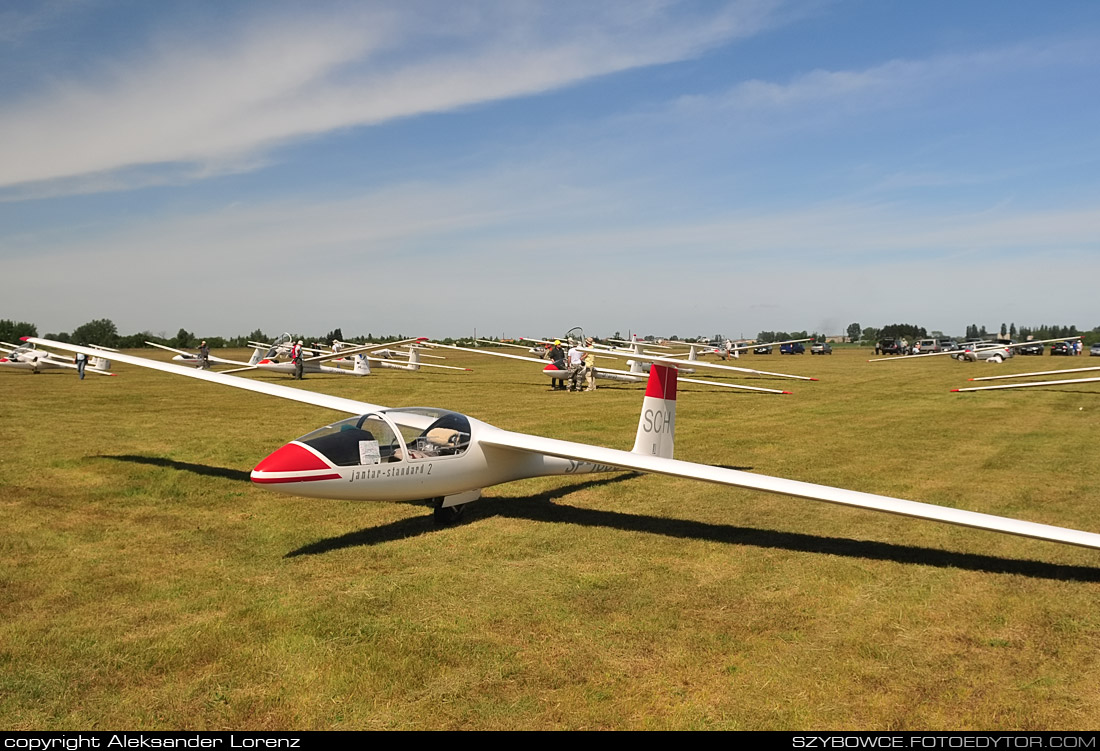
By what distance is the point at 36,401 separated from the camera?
80.5 ft

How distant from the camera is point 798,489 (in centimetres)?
765

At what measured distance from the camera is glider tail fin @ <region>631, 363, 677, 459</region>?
38.2ft

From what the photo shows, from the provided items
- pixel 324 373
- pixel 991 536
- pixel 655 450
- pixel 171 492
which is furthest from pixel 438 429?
pixel 324 373

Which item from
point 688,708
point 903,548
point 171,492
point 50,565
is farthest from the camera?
point 171,492

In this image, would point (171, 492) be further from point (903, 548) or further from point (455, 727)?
point (903, 548)

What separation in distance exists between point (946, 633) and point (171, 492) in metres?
10.5

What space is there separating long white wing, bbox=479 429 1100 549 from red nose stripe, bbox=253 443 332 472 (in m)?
2.25

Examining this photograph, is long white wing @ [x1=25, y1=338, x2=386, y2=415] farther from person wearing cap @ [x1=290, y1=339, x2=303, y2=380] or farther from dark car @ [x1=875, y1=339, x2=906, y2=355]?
dark car @ [x1=875, y1=339, x2=906, y2=355]

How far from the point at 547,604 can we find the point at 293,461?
3.25m

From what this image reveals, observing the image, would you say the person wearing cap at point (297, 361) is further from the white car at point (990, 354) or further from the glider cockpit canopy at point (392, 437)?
the white car at point (990, 354)

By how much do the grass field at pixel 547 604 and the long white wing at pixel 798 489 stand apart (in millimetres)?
651

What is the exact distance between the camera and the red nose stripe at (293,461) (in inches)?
304

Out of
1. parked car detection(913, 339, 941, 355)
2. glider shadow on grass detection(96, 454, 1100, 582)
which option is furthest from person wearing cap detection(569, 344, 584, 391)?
parked car detection(913, 339, 941, 355)

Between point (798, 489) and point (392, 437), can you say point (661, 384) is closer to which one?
point (798, 489)
